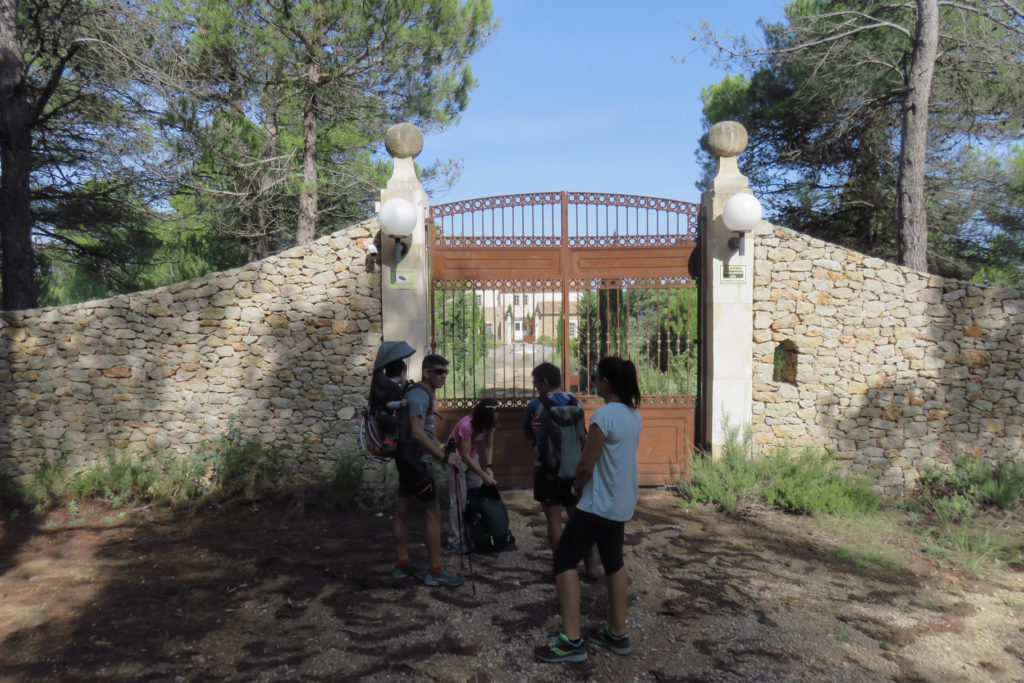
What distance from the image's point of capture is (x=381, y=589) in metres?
4.33

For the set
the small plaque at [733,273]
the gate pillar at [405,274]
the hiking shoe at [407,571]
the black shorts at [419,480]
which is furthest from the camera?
the small plaque at [733,273]

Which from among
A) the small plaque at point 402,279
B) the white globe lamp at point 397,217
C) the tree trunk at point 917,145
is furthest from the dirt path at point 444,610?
the tree trunk at point 917,145

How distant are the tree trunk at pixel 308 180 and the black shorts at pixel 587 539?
9.98 m

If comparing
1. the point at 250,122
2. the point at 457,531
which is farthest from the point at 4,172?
the point at 457,531

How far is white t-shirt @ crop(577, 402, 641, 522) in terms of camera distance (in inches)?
124

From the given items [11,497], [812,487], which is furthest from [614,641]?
[11,497]

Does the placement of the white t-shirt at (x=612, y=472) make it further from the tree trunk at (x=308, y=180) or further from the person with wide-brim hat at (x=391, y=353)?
the tree trunk at (x=308, y=180)

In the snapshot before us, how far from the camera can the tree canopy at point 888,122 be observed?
8.35 m

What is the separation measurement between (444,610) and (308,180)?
10218mm

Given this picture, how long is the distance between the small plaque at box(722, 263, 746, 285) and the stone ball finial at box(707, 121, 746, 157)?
1.18 m

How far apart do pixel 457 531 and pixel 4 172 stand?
7.39 meters

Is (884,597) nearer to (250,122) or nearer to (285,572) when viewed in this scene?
(285,572)

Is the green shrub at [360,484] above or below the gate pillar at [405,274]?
below

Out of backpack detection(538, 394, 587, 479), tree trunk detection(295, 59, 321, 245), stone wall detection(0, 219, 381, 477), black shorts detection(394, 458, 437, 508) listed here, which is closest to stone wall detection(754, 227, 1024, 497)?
backpack detection(538, 394, 587, 479)
